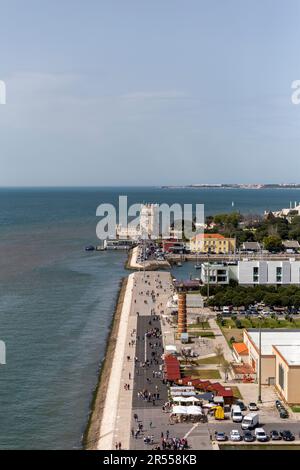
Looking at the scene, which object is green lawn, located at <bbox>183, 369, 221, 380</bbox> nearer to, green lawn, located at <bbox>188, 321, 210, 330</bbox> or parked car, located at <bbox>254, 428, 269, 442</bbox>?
parked car, located at <bbox>254, 428, 269, 442</bbox>

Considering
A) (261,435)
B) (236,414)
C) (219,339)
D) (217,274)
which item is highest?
(217,274)

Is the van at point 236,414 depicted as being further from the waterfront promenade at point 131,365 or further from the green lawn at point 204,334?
the green lawn at point 204,334

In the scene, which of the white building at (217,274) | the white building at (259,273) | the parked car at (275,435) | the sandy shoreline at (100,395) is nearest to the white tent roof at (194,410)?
the parked car at (275,435)

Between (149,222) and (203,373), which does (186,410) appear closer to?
(203,373)

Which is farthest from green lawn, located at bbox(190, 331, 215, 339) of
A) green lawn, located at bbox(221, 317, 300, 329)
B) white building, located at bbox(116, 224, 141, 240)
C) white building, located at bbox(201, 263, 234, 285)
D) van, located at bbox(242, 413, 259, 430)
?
white building, located at bbox(116, 224, 141, 240)

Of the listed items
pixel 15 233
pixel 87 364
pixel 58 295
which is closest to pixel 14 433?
pixel 87 364

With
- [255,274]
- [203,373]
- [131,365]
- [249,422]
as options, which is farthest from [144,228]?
[249,422]
